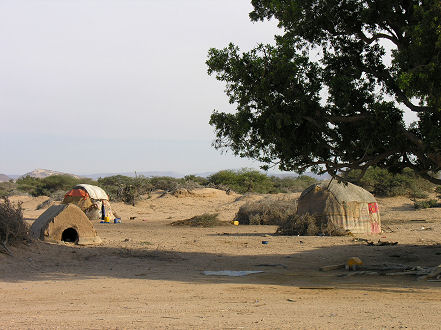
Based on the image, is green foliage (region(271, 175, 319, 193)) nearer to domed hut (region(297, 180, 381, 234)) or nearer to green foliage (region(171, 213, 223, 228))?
green foliage (region(171, 213, 223, 228))

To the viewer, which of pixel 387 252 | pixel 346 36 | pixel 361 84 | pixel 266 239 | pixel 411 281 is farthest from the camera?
pixel 266 239

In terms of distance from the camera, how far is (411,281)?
31.6 feet

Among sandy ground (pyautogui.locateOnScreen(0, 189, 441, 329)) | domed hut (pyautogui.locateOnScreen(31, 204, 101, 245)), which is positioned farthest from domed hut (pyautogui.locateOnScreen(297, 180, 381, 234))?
domed hut (pyautogui.locateOnScreen(31, 204, 101, 245))

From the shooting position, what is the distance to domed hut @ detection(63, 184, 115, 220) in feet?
81.2

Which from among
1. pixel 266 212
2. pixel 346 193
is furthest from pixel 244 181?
pixel 346 193

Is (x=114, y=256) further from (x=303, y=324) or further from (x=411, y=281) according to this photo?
(x=303, y=324)

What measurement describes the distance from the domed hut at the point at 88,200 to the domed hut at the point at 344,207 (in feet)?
36.2

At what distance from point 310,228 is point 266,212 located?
5.60 meters

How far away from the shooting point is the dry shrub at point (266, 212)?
2331 cm

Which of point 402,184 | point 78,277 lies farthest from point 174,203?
point 78,277

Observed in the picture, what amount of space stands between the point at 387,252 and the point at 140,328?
32.0 ft

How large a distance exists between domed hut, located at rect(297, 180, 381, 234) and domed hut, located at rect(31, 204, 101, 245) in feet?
25.7

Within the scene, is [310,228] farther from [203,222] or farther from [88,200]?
[88,200]

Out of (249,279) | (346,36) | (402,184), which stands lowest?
(249,279)
